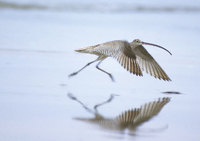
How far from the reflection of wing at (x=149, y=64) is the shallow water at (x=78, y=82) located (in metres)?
0.13

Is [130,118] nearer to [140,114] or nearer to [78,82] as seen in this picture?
[140,114]

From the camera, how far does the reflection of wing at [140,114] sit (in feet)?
19.5

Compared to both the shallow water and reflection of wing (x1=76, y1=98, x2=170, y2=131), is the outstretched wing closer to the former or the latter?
the shallow water

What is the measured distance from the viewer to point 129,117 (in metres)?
6.19

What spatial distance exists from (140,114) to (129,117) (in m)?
0.24

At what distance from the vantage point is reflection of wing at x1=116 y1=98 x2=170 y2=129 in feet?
19.5

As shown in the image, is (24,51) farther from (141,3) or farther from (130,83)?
(141,3)

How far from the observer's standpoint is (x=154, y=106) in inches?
270

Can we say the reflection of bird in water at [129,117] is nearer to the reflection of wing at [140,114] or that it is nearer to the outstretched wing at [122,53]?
the reflection of wing at [140,114]

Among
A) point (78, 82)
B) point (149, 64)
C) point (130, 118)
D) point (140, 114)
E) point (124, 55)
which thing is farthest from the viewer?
point (149, 64)

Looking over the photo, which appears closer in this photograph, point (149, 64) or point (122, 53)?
point (122, 53)

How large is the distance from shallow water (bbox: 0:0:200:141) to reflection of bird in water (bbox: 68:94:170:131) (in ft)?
0.30

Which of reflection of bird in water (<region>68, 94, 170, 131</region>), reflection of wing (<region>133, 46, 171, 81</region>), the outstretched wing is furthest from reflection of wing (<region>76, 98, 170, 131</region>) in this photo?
reflection of wing (<region>133, 46, 171, 81</region>)

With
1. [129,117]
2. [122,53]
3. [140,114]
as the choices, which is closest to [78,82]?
[122,53]
